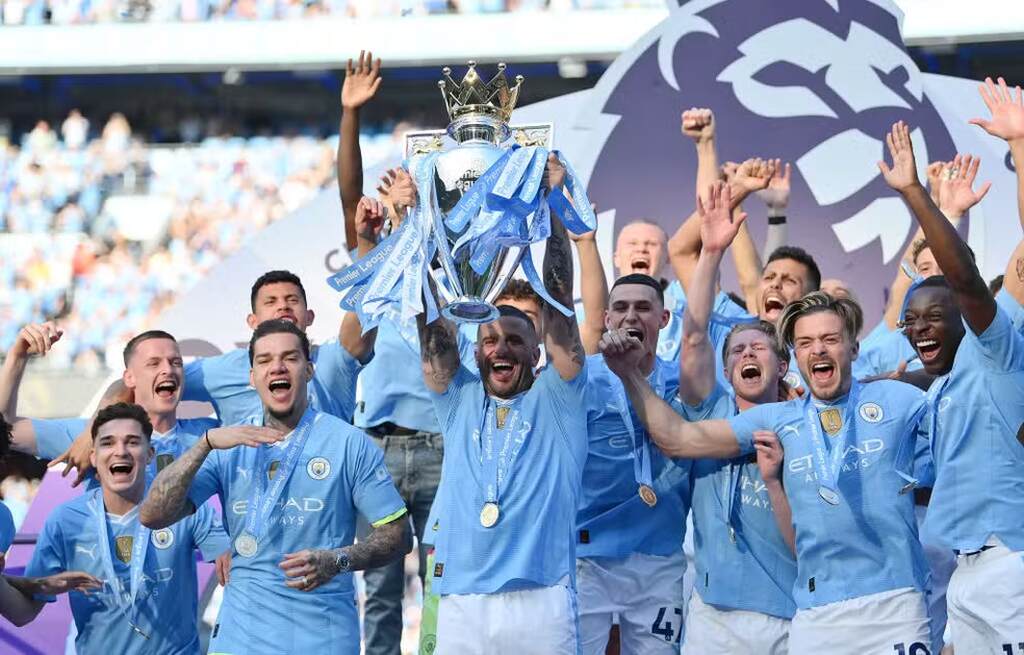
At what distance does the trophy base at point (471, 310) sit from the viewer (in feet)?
14.4

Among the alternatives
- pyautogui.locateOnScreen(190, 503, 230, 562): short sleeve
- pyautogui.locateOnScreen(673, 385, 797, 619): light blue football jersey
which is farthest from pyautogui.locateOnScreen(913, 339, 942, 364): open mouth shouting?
pyautogui.locateOnScreen(190, 503, 230, 562): short sleeve

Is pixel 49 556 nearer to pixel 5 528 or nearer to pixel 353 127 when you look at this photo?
pixel 5 528

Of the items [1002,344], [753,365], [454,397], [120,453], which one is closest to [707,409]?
[753,365]

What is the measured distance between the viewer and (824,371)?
4.75m

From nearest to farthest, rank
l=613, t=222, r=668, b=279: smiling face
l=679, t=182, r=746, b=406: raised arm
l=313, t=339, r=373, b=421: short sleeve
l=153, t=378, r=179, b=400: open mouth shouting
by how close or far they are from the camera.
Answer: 1. l=679, t=182, r=746, b=406: raised arm
2. l=153, t=378, r=179, b=400: open mouth shouting
3. l=313, t=339, r=373, b=421: short sleeve
4. l=613, t=222, r=668, b=279: smiling face

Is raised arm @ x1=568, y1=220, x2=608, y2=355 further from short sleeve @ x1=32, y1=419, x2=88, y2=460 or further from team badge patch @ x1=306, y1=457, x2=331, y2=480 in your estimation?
short sleeve @ x1=32, y1=419, x2=88, y2=460

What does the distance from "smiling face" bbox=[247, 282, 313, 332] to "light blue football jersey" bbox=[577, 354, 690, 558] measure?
1.25 metres

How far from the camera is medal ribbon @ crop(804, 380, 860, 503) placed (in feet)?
15.2

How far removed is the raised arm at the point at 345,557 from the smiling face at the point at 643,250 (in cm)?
199

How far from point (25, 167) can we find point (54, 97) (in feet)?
5.58

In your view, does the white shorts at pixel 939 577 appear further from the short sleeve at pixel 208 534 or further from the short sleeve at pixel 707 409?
the short sleeve at pixel 208 534

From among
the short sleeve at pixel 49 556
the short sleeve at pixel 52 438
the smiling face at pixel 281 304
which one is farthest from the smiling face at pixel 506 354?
the short sleeve at pixel 52 438

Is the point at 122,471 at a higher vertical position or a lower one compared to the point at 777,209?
lower

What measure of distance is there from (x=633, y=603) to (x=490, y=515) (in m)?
0.82
